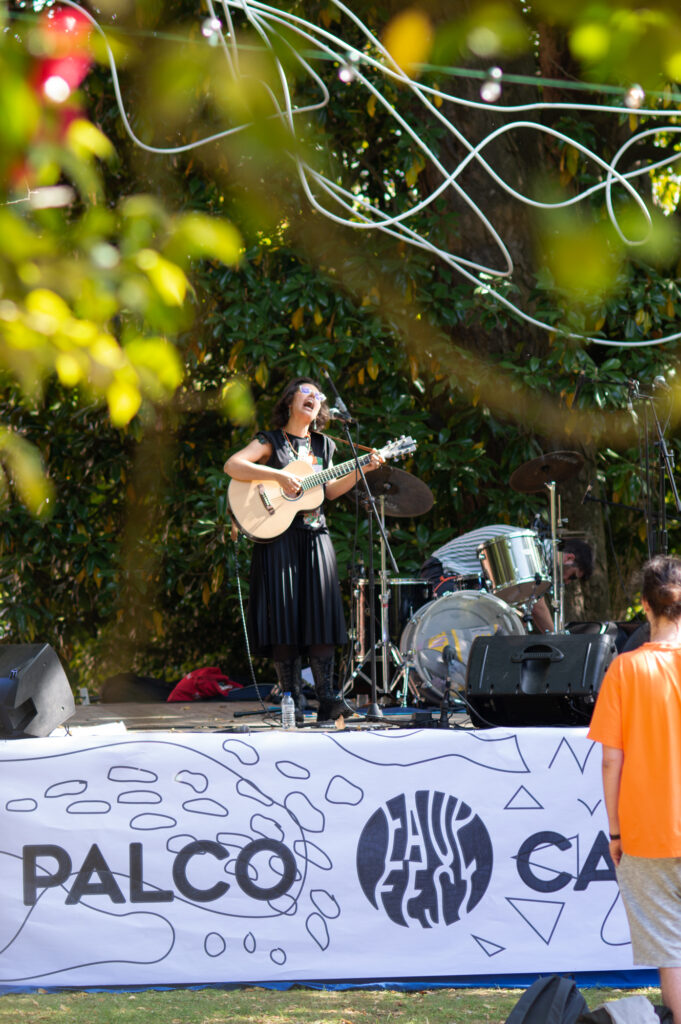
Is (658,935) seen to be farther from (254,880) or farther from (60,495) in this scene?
(60,495)

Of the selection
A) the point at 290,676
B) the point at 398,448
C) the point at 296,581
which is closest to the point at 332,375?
the point at 398,448

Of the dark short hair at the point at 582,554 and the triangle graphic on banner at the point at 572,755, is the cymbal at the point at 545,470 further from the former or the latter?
the triangle graphic on banner at the point at 572,755

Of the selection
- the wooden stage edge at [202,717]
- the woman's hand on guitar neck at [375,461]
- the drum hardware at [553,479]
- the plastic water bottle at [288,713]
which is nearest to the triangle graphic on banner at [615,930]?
the wooden stage edge at [202,717]

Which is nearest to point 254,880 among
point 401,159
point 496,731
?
point 496,731

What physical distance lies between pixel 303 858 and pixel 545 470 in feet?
11.4

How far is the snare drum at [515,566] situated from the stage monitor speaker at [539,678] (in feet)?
4.98

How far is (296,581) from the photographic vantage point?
15.8 ft

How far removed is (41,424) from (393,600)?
3.21m

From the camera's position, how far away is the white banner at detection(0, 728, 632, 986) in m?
3.18

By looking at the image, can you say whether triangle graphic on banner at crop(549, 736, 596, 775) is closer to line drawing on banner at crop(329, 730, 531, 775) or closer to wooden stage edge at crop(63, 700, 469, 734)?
line drawing on banner at crop(329, 730, 531, 775)

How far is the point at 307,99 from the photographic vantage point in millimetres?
7648

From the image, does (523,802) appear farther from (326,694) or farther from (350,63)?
(350,63)

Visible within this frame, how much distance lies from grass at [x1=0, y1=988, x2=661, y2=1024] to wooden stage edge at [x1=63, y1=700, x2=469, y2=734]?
1235mm

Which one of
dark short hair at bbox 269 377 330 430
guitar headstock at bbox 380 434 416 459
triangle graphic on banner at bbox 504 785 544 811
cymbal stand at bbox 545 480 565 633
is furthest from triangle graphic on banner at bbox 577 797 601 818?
cymbal stand at bbox 545 480 565 633
